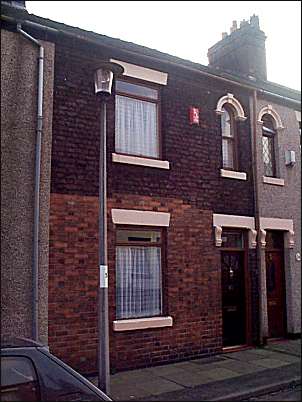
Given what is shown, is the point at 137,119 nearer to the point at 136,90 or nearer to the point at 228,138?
the point at 136,90

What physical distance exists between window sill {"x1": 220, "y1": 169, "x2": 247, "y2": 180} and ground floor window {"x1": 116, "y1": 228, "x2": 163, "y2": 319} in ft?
7.00

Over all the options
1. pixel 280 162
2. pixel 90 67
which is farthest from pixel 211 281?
pixel 90 67

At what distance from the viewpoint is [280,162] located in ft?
39.0

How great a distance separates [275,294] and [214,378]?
13.4 ft

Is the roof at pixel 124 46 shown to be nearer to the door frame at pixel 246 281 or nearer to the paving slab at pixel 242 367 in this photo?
the door frame at pixel 246 281

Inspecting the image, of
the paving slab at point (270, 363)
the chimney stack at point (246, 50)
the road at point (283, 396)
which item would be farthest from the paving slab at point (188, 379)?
the chimney stack at point (246, 50)

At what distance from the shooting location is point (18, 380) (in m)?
3.09

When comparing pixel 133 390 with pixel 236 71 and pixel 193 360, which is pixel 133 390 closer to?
pixel 193 360

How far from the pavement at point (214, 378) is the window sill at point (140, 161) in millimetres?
3671

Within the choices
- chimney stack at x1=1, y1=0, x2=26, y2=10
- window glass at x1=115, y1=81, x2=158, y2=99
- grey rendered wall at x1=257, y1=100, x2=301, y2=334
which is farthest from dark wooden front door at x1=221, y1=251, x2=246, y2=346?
chimney stack at x1=1, y1=0, x2=26, y2=10

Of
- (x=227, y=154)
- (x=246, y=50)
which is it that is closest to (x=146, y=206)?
(x=227, y=154)

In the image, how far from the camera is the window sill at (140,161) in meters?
8.72

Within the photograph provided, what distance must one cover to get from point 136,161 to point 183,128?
1.48 metres

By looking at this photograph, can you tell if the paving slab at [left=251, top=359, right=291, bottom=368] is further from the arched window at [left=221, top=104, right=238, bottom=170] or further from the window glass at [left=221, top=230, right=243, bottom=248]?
the arched window at [left=221, top=104, right=238, bottom=170]
